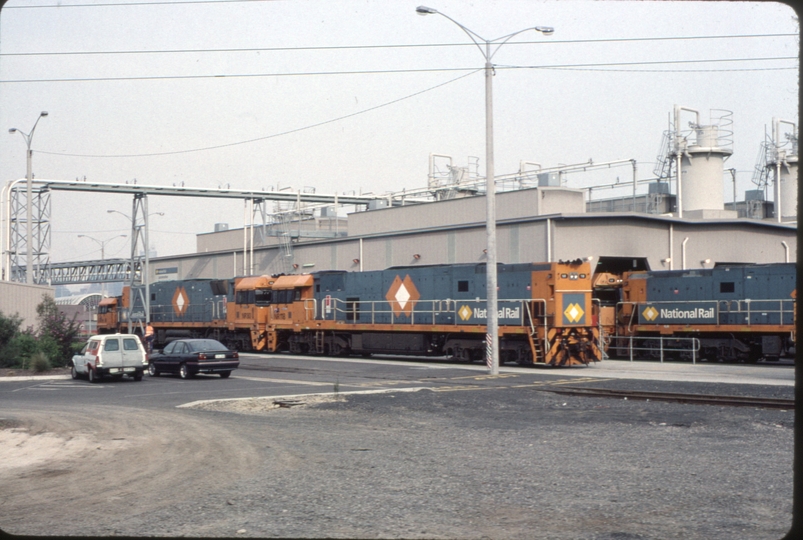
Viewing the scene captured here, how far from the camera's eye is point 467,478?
1075 cm

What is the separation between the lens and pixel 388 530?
325 inches

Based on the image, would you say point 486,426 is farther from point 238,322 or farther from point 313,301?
point 238,322

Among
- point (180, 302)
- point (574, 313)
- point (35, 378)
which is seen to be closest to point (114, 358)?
point (35, 378)

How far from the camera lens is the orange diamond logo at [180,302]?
52325 mm

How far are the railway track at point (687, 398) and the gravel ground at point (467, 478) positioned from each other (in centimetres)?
105

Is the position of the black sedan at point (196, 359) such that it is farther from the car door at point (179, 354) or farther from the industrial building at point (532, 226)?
the industrial building at point (532, 226)

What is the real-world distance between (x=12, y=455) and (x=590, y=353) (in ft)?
83.4

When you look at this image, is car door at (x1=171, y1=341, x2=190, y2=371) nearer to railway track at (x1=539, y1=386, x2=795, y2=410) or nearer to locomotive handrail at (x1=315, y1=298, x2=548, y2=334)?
locomotive handrail at (x1=315, y1=298, x2=548, y2=334)

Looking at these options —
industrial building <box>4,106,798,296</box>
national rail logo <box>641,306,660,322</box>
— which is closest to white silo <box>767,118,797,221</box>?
industrial building <box>4,106,798,296</box>

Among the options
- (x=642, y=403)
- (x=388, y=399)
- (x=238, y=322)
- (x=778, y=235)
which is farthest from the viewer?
(x=778, y=235)

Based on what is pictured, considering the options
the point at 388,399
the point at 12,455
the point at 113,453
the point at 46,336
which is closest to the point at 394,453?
the point at 113,453

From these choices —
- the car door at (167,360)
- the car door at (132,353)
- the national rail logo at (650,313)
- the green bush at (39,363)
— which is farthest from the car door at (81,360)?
the national rail logo at (650,313)

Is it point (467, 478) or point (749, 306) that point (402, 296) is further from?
point (467, 478)

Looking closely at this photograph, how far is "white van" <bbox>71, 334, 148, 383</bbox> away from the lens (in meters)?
28.0
